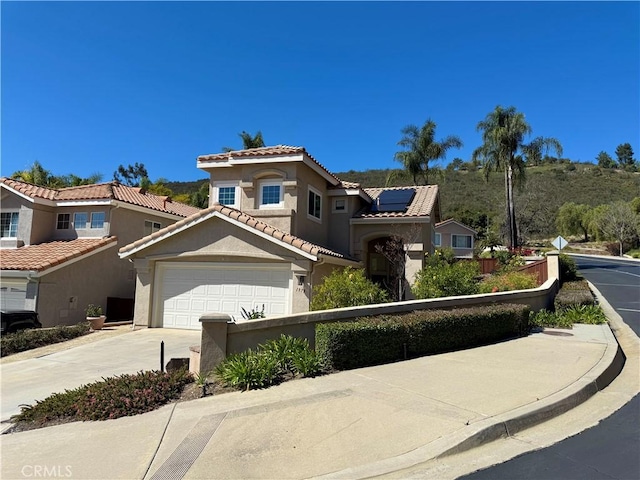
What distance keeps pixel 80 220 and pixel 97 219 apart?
1063mm

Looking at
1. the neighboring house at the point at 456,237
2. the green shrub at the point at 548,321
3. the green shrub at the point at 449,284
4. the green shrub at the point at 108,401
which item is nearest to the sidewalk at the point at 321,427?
the green shrub at the point at 108,401

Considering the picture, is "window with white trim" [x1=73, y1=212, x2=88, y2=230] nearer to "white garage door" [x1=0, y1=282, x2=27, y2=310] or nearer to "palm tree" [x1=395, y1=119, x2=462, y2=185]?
"white garage door" [x1=0, y1=282, x2=27, y2=310]

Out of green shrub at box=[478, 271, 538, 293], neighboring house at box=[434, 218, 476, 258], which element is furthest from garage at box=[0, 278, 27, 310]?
neighboring house at box=[434, 218, 476, 258]

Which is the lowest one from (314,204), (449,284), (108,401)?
(108,401)

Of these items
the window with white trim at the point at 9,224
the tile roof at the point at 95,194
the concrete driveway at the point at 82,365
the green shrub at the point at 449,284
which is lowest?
the concrete driveway at the point at 82,365

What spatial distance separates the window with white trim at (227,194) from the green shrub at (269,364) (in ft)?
34.4

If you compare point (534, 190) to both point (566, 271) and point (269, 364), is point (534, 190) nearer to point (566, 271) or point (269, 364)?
point (566, 271)

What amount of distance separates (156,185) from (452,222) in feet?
101

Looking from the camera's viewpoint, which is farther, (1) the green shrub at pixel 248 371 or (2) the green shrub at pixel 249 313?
(2) the green shrub at pixel 249 313

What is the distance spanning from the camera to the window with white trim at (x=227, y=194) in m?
17.6

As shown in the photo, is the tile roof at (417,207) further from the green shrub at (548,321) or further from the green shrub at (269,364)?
the green shrub at (269,364)

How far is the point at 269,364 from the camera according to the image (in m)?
7.23

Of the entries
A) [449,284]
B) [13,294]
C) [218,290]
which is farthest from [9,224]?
[449,284]

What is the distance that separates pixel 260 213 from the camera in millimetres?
16172
